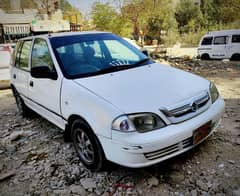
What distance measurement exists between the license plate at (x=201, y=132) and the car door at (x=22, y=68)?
111 inches

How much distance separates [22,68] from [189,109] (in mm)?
3093

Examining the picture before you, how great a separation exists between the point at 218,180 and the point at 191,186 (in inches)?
12.1

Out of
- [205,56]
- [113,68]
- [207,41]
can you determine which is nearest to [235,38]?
[207,41]

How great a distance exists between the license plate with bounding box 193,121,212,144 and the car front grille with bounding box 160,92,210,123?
0.17 m

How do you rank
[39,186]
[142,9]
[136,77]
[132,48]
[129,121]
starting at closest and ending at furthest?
[129,121] < [39,186] < [136,77] < [132,48] < [142,9]

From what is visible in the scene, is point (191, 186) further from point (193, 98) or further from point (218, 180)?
point (193, 98)

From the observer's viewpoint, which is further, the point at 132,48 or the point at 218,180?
the point at 132,48

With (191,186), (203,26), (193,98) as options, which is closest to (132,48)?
(193,98)

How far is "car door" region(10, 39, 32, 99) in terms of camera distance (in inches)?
167

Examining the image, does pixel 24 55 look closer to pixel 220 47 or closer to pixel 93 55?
pixel 93 55

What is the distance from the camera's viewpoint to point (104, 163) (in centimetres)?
275

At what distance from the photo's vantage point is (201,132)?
273 cm

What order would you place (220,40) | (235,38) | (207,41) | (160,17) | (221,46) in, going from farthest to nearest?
1. (160,17)
2. (207,41)
3. (220,40)
4. (221,46)
5. (235,38)

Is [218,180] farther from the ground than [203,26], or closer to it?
closer to it
